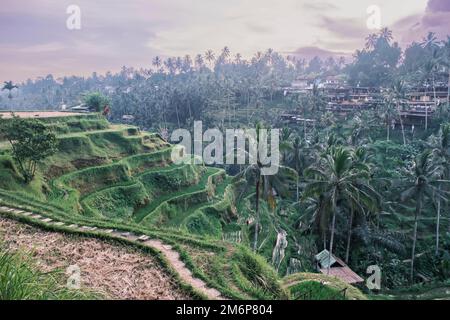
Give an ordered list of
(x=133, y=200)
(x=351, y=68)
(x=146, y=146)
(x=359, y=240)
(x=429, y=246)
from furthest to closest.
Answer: (x=351, y=68)
(x=146, y=146)
(x=429, y=246)
(x=359, y=240)
(x=133, y=200)

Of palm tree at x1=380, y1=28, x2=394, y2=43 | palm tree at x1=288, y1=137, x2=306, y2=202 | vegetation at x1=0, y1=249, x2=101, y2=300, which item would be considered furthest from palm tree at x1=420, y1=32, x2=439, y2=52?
vegetation at x1=0, y1=249, x2=101, y2=300

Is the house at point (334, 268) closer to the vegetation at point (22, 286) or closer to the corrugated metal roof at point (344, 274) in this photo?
the corrugated metal roof at point (344, 274)

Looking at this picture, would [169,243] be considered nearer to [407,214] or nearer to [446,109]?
[407,214]

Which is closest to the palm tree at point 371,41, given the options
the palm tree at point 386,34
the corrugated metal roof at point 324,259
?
the palm tree at point 386,34

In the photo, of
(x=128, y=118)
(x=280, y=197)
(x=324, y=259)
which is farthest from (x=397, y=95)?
(x=128, y=118)

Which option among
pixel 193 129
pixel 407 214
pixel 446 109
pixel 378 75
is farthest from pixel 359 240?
pixel 378 75

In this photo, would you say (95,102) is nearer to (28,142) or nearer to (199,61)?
(28,142)
